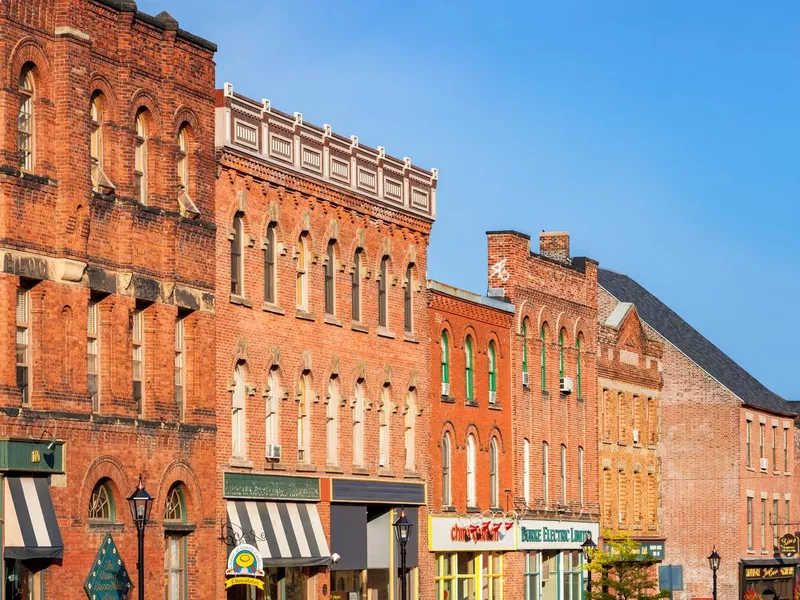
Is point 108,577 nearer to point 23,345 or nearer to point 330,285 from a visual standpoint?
point 23,345

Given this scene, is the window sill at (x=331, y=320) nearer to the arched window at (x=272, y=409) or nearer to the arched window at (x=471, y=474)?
the arched window at (x=272, y=409)

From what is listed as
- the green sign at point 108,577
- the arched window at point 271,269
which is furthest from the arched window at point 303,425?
the green sign at point 108,577

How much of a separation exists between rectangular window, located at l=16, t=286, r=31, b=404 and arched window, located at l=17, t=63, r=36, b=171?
8.16 ft

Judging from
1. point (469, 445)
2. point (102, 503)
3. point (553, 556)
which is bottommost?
point (553, 556)

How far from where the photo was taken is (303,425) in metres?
46.6

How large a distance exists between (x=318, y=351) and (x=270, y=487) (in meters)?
4.17

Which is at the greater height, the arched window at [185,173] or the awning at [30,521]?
the arched window at [185,173]

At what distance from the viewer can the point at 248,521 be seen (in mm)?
43250

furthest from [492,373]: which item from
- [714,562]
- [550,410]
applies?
[714,562]

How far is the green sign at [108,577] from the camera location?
37.0 metres

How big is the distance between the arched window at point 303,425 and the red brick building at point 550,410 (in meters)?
13.5

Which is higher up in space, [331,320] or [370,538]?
[331,320]

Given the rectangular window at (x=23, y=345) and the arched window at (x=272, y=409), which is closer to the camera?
the rectangular window at (x=23, y=345)

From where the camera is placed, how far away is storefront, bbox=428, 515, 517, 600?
A: 178 ft
